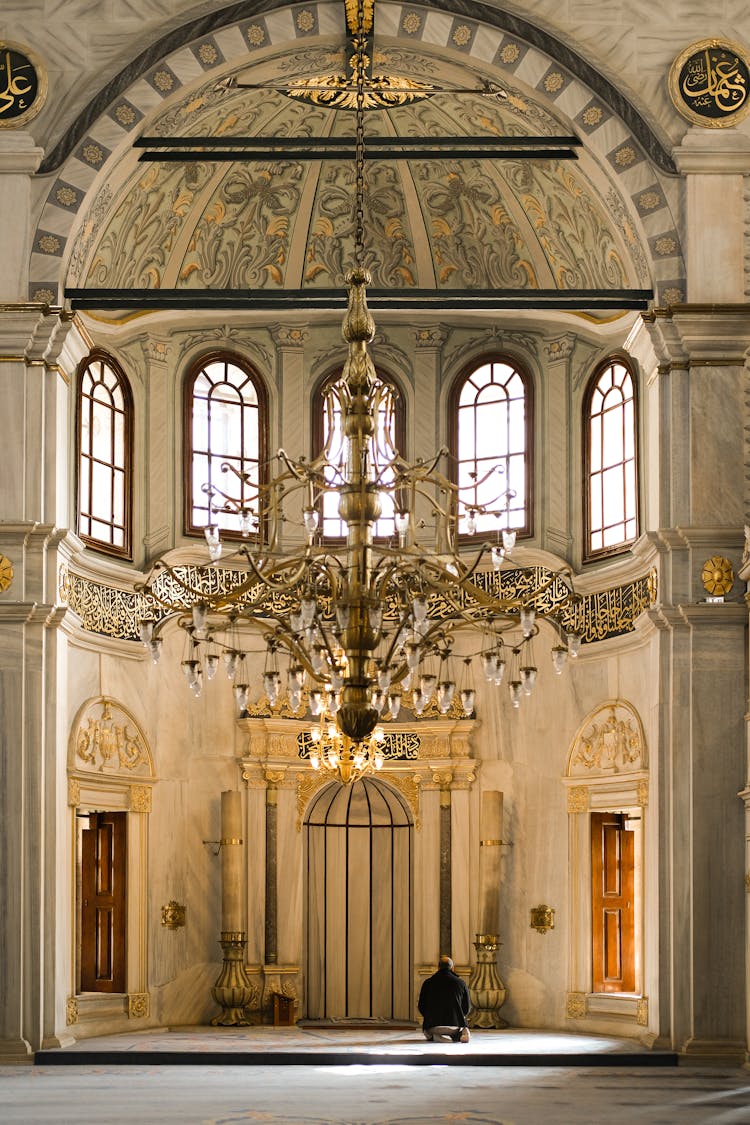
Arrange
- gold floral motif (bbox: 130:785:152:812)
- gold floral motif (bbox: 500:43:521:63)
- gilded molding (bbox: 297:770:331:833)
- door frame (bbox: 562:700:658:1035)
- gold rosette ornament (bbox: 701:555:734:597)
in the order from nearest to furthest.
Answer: gold rosette ornament (bbox: 701:555:734:597)
gold floral motif (bbox: 500:43:521:63)
door frame (bbox: 562:700:658:1035)
gold floral motif (bbox: 130:785:152:812)
gilded molding (bbox: 297:770:331:833)

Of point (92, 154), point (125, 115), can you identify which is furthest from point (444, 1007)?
point (125, 115)

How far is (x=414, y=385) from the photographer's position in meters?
16.2

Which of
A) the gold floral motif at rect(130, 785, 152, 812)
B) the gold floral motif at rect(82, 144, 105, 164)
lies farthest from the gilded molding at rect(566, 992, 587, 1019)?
the gold floral motif at rect(82, 144, 105, 164)

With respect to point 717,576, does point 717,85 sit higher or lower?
higher

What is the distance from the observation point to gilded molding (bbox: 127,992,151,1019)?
14398mm

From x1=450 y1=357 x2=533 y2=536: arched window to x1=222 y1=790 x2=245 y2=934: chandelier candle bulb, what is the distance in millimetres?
3110

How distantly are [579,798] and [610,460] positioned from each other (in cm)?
280

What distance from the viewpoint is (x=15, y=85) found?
13078 millimetres

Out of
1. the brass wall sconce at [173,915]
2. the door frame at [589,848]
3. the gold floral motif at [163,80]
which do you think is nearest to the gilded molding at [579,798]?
the door frame at [589,848]

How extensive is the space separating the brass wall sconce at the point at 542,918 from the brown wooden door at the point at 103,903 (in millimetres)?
3306

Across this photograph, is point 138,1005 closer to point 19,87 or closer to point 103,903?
point 103,903

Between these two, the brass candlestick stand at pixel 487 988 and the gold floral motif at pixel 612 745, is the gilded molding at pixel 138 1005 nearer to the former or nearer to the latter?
the brass candlestick stand at pixel 487 988

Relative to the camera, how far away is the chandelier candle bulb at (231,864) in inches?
590

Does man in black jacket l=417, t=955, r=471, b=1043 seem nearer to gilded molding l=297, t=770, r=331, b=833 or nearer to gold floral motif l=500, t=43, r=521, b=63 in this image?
gilded molding l=297, t=770, r=331, b=833
